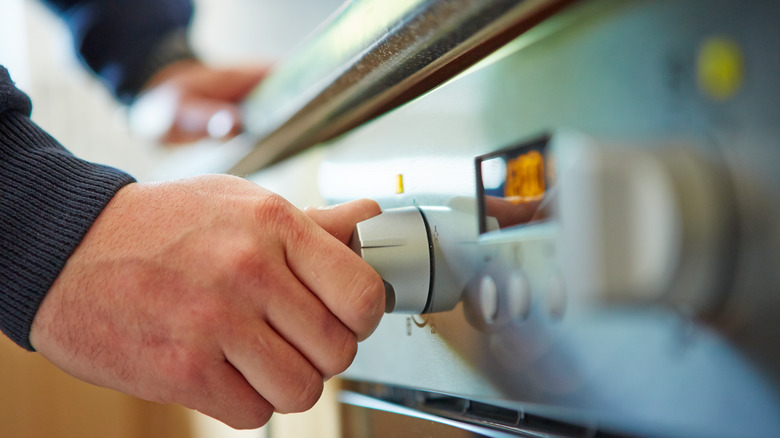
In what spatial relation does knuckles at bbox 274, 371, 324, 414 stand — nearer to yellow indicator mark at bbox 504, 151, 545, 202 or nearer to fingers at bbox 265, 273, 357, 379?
fingers at bbox 265, 273, 357, 379

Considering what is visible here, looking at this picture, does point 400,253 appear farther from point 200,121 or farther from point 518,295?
point 200,121

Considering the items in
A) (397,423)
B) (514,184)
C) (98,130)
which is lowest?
(397,423)

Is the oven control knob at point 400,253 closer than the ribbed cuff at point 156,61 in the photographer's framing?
Yes

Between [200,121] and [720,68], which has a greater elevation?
[200,121]

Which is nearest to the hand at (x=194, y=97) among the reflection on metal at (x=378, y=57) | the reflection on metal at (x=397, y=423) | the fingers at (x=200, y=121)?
the fingers at (x=200, y=121)

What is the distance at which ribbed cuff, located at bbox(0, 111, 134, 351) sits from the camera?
0.93 feet

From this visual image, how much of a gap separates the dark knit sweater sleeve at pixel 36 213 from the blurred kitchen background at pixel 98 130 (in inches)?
7.1

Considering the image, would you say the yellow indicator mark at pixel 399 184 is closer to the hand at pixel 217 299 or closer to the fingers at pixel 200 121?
the hand at pixel 217 299

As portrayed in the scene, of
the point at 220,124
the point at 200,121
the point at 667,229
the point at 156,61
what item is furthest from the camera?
the point at 156,61

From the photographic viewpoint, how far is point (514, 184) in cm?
19

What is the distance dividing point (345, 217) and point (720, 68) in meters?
0.16

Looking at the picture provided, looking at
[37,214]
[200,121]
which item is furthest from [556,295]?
[200,121]

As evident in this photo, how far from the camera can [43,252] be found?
28cm

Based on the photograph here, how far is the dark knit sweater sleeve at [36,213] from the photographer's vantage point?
11.2 inches
